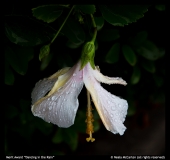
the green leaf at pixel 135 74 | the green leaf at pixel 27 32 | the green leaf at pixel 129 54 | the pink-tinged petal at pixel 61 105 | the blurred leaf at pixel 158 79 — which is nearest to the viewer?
the pink-tinged petal at pixel 61 105

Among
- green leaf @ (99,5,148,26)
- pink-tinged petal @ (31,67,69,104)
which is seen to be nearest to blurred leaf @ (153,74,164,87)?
green leaf @ (99,5,148,26)

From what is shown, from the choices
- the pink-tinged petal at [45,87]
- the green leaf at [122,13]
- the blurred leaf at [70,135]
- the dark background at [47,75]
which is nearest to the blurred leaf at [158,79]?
the dark background at [47,75]

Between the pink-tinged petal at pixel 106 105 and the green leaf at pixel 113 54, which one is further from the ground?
the pink-tinged petal at pixel 106 105

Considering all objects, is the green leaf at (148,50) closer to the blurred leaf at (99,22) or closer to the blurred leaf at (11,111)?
the blurred leaf at (99,22)

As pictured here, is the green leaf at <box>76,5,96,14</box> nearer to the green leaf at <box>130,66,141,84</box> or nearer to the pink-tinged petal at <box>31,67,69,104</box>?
the pink-tinged petal at <box>31,67,69,104</box>

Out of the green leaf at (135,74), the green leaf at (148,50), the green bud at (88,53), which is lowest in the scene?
the green leaf at (135,74)

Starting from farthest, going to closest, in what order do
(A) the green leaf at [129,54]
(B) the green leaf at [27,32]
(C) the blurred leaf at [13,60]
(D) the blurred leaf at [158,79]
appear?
(D) the blurred leaf at [158,79], (A) the green leaf at [129,54], (C) the blurred leaf at [13,60], (B) the green leaf at [27,32]
